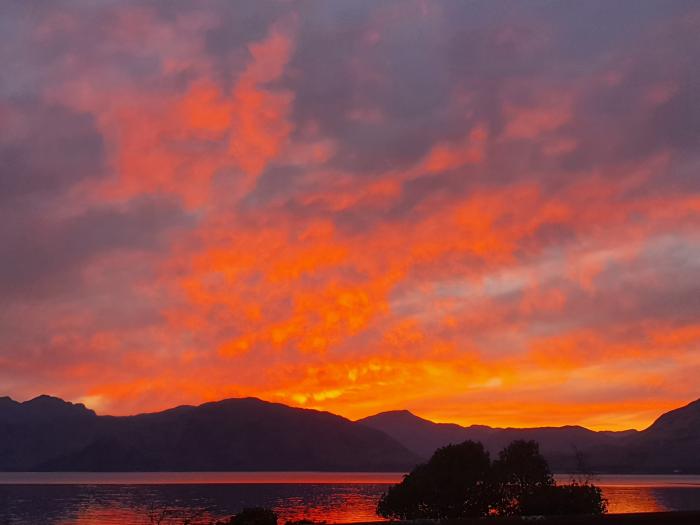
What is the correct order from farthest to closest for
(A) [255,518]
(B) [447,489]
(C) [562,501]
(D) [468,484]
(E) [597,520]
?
(D) [468,484] → (B) [447,489] → (C) [562,501] → (A) [255,518] → (E) [597,520]

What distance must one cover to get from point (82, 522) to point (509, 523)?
154888 millimetres

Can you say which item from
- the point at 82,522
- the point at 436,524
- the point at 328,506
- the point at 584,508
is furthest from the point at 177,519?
the point at 436,524

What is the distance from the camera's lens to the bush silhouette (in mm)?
66875

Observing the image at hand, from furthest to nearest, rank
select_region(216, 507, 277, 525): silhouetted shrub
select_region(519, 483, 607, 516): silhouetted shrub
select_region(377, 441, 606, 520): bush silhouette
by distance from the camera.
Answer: select_region(377, 441, 606, 520): bush silhouette < select_region(519, 483, 607, 516): silhouetted shrub < select_region(216, 507, 277, 525): silhouetted shrub

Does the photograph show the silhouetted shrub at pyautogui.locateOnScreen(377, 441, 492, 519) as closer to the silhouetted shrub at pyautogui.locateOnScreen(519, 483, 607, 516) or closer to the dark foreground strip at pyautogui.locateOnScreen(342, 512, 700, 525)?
the silhouetted shrub at pyautogui.locateOnScreen(519, 483, 607, 516)

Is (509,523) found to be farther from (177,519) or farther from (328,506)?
(328,506)

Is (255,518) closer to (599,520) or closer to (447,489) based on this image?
(599,520)

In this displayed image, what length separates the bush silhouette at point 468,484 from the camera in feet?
219

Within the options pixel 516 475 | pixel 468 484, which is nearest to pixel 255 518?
pixel 468 484

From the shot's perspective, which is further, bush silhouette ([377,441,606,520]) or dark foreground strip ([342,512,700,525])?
bush silhouette ([377,441,606,520])

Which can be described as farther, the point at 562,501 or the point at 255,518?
the point at 562,501

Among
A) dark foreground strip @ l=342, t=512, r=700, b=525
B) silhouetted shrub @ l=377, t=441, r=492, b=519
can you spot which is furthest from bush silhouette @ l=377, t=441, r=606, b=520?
dark foreground strip @ l=342, t=512, r=700, b=525

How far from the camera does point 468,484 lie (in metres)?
67.9

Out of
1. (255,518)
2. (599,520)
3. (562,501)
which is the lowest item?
(562,501)
